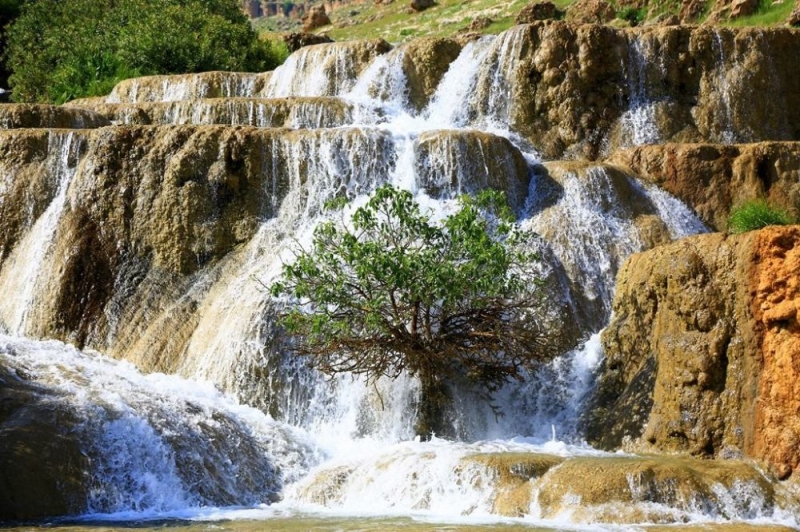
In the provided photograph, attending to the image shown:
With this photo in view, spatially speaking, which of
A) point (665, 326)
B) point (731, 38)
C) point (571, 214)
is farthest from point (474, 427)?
point (731, 38)

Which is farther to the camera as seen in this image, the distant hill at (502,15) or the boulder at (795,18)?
the distant hill at (502,15)

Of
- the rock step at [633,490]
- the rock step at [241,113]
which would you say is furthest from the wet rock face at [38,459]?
the rock step at [241,113]

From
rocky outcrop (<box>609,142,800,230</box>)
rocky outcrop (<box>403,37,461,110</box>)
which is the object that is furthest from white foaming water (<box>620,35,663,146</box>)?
rocky outcrop (<box>403,37,461,110</box>)

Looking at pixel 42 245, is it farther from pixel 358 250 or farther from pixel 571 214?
pixel 571 214

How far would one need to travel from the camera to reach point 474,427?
615 inches

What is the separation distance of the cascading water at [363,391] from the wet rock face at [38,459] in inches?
8.6

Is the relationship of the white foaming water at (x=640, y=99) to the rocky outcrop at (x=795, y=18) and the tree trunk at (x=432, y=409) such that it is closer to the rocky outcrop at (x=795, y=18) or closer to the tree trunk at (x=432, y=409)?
the rocky outcrop at (x=795, y=18)

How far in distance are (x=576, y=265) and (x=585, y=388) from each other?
2.70 meters

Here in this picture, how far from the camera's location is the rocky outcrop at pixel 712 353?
1260cm

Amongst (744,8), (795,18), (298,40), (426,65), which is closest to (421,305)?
(426,65)

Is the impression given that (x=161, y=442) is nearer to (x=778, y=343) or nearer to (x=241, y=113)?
(x=778, y=343)

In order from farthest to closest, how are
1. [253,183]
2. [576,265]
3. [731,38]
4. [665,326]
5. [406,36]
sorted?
[406,36] → [731,38] → [253,183] → [576,265] → [665,326]

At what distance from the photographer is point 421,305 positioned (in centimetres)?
1545

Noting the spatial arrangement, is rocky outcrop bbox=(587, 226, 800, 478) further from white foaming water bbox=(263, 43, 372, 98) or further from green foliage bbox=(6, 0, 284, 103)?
green foliage bbox=(6, 0, 284, 103)
